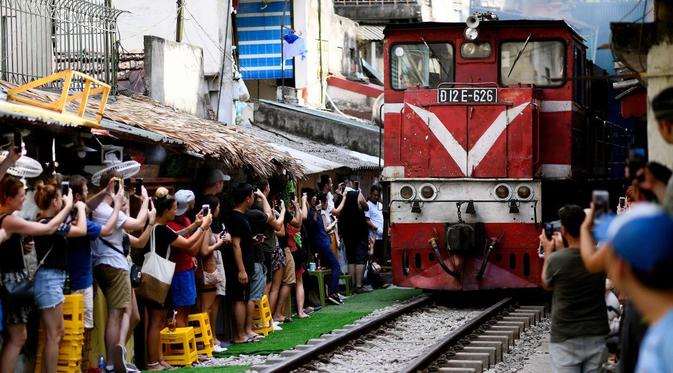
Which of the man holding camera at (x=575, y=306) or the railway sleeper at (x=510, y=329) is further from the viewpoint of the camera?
the railway sleeper at (x=510, y=329)

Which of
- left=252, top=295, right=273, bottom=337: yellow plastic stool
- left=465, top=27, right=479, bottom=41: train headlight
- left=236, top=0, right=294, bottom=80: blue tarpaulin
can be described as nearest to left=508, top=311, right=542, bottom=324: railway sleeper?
left=252, top=295, right=273, bottom=337: yellow plastic stool

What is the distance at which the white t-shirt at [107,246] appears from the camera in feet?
35.3

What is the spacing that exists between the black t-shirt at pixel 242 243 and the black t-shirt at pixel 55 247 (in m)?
4.20

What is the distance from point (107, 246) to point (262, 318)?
156 inches

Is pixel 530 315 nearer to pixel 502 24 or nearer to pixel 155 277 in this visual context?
pixel 502 24

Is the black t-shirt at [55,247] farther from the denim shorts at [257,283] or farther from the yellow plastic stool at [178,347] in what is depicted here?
the denim shorts at [257,283]

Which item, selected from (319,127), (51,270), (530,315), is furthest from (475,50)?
(319,127)

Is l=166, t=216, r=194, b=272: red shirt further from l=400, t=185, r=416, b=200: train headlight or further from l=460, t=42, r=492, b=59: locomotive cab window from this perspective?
l=460, t=42, r=492, b=59: locomotive cab window

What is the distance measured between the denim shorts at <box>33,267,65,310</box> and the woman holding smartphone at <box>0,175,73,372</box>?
166mm

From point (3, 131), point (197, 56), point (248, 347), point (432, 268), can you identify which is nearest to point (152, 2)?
point (197, 56)

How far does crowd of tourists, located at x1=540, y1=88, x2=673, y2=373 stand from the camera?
3.11m

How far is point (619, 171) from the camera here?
22.6m

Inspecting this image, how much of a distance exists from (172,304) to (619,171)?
41.2 ft

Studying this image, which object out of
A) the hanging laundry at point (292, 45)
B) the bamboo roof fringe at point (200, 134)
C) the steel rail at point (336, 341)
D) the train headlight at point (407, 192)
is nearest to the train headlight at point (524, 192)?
the train headlight at point (407, 192)
